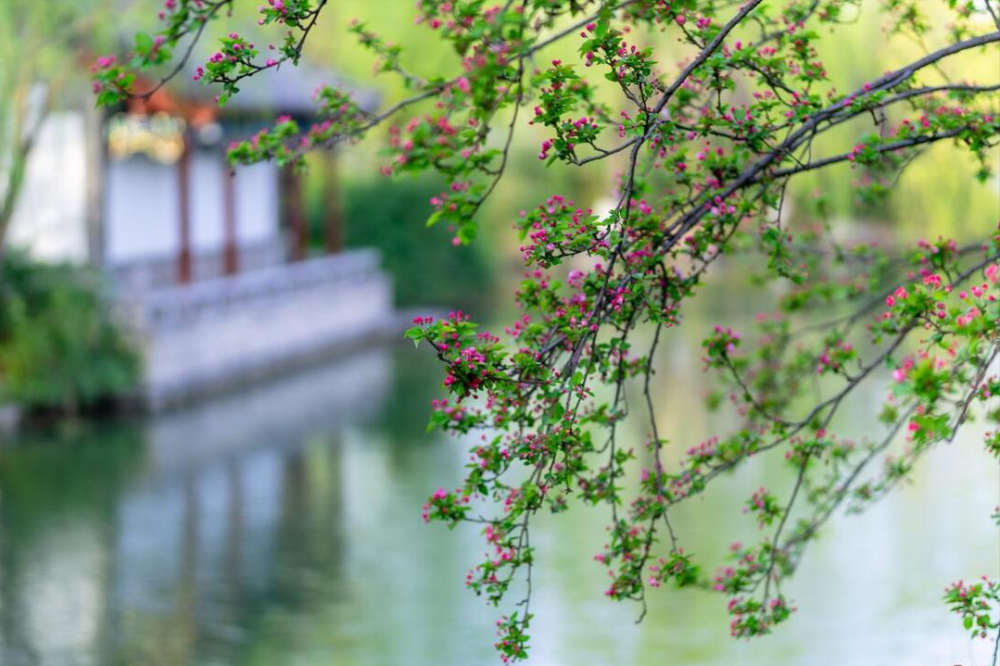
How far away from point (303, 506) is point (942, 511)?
511 centimetres

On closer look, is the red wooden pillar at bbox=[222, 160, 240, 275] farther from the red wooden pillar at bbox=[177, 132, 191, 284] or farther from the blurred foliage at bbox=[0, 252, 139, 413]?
the blurred foliage at bbox=[0, 252, 139, 413]

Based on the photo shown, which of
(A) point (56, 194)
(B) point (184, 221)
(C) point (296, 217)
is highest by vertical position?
(C) point (296, 217)

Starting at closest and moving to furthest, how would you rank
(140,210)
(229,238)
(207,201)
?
(140,210) < (229,238) < (207,201)

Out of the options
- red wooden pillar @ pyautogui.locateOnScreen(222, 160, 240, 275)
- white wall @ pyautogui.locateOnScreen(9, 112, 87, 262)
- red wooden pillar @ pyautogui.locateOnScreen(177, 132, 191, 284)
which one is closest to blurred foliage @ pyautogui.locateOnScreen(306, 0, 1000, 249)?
red wooden pillar @ pyautogui.locateOnScreen(177, 132, 191, 284)

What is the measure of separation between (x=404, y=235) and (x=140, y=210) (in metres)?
9.14

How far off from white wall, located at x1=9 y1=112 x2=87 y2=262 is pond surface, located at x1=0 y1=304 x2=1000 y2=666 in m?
2.90

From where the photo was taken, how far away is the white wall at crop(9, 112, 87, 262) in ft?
61.8

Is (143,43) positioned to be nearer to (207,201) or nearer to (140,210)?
(140,210)

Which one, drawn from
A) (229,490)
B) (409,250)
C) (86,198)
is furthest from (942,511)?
(409,250)

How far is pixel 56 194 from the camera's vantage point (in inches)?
754

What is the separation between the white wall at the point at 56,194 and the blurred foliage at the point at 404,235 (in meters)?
10.6

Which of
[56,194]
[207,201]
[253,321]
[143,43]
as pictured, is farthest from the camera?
[207,201]

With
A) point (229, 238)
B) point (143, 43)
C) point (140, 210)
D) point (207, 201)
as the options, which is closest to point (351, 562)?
point (143, 43)

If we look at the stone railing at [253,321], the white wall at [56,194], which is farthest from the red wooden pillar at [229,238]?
the white wall at [56,194]
